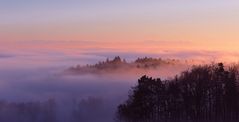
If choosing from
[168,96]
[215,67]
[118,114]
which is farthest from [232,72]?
[118,114]

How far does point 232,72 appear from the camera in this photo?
448 ft

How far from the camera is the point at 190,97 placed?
140250 mm

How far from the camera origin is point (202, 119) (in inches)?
5477

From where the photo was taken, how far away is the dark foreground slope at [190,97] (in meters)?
136

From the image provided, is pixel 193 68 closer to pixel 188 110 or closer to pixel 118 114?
pixel 188 110

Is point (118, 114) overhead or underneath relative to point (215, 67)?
underneath

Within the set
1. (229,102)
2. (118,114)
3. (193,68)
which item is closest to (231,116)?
(229,102)

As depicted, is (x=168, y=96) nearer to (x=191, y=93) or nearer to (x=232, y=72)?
(x=191, y=93)

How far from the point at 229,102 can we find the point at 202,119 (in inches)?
250

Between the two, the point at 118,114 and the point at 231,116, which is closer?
the point at 231,116

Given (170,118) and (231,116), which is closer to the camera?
(231,116)

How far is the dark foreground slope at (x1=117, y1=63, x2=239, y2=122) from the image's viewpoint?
13550cm

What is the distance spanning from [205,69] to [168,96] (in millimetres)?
8973

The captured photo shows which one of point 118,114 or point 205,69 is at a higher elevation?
point 205,69
